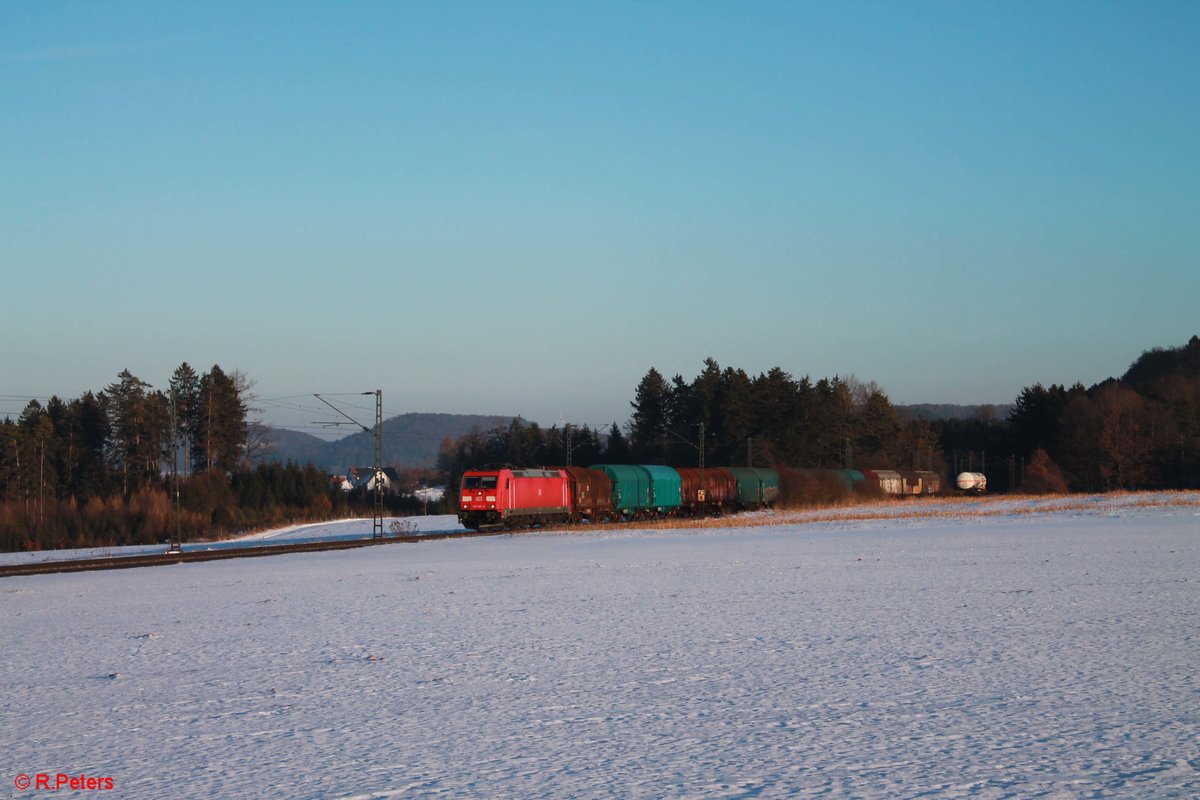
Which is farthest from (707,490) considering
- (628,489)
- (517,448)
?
(517,448)

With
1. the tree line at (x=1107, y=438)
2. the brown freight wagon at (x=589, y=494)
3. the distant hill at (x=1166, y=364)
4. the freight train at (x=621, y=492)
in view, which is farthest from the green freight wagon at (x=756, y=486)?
the distant hill at (x=1166, y=364)

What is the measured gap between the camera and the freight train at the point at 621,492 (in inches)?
2034

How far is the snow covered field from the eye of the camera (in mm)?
8289

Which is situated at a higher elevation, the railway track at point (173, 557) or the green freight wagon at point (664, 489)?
the green freight wagon at point (664, 489)

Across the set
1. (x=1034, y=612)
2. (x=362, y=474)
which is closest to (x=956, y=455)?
(x=362, y=474)

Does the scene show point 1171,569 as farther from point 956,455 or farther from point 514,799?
point 956,455

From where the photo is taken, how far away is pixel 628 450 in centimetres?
13000

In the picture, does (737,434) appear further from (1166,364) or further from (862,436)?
(1166,364)

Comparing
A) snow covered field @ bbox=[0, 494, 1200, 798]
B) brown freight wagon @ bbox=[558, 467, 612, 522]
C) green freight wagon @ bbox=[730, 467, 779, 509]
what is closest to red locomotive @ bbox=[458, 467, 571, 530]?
brown freight wagon @ bbox=[558, 467, 612, 522]

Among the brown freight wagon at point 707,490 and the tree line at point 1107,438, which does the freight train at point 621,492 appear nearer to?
the brown freight wagon at point 707,490

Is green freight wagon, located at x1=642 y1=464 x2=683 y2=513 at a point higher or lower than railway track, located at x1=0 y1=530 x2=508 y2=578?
higher

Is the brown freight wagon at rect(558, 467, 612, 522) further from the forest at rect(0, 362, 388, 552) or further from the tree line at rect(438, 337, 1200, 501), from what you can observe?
the tree line at rect(438, 337, 1200, 501)

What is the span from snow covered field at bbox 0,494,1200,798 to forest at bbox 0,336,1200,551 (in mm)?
52344

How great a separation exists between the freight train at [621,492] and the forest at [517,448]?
23.8ft
